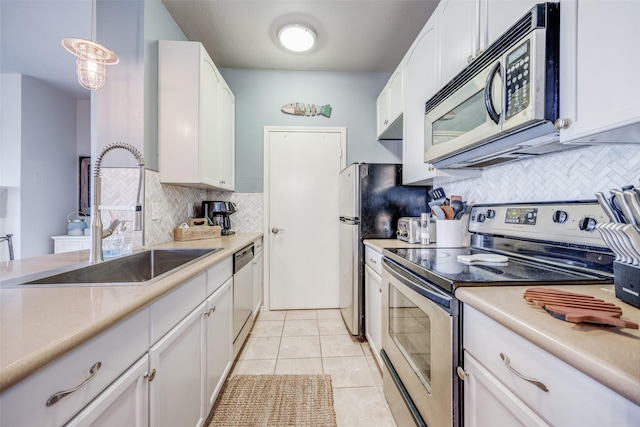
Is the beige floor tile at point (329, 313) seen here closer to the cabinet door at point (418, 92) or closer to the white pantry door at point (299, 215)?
the white pantry door at point (299, 215)

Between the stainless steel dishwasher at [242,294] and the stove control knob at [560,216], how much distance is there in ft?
5.73

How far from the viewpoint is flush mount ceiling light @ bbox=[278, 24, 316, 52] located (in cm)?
225

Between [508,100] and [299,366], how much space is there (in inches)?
77.6

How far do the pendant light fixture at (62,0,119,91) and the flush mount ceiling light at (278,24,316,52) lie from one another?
4.61 ft

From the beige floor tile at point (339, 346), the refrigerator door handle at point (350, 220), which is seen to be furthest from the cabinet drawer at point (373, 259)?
the beige floor tile at point (339, 346)

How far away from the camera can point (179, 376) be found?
106 cm

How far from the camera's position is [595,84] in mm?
727

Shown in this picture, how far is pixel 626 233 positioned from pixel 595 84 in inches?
16.2

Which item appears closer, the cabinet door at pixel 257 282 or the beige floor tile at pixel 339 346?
the beige floor tile at pixel 339 346

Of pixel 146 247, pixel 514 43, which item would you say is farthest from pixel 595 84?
pixel 146 247

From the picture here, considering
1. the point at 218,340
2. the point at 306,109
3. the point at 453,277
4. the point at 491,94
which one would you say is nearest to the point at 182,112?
the point at 306,109

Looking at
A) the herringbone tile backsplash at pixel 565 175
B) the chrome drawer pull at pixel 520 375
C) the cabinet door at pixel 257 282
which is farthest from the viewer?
the cabinet door at pixel 257 282

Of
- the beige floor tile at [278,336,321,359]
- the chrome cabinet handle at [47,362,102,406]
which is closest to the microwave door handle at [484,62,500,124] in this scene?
the chrome cabinet handle at [47,362,102,406]

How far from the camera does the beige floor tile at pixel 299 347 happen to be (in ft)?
6.77
